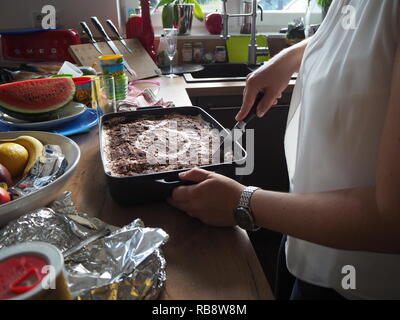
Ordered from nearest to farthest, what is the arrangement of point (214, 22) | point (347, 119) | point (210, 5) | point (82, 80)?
point (347, 119) → point (82, 80) → point (214, 22) → point (210, 5)

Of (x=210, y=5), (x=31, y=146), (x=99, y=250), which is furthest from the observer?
(x=210, y=5)

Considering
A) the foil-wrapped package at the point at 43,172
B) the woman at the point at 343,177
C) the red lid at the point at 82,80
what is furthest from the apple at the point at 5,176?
the red lid at the point at 82,80

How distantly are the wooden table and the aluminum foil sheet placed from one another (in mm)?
37

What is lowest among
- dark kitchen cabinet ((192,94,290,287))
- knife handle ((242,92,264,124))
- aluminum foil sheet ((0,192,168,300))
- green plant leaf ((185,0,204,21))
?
dark kitchen cabinet ((192,94,290,287))

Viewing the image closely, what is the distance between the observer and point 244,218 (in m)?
0.53

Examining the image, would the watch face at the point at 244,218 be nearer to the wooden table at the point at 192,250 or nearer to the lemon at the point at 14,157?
the wooden table at the point at 192,250

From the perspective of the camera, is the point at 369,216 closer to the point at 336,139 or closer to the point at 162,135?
the point at 336,139

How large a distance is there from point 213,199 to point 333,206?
19 cm

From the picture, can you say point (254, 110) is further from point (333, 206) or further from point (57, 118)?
point (57, 118)

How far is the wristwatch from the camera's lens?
1.73 ft

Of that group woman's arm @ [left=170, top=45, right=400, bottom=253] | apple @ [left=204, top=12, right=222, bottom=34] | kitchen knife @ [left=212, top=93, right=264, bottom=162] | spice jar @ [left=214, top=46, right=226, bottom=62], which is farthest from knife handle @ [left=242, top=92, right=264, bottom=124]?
apple @ [left=204, top=12, right=222, bottom=34]

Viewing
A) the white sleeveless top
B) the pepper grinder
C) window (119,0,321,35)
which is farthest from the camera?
window (119,0,321,35)

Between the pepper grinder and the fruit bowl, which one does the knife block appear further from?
the fruit bowl

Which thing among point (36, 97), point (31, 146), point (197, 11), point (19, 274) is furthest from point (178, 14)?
point (19, 274)
